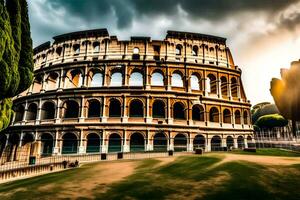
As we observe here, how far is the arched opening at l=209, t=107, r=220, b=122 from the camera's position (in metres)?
24.6

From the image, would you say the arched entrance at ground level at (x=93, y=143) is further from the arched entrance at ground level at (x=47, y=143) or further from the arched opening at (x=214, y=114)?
the arched opening at (x=214, y=114)

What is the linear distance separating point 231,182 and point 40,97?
2367cm

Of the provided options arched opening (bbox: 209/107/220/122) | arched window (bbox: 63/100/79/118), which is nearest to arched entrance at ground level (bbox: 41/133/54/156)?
arched window (bbox: 63/100/79/118)

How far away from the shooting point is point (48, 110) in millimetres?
24562

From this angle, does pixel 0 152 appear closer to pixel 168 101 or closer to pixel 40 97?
pixel 40 97

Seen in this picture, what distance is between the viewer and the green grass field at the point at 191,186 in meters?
6.42

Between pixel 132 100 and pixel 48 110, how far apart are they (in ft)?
37.1

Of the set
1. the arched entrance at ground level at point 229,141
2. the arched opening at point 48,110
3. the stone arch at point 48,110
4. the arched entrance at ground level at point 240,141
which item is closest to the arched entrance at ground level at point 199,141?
the arched entrance at ground level at point 229,141

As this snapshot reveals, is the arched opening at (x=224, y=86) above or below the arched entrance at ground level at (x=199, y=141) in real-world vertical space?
above

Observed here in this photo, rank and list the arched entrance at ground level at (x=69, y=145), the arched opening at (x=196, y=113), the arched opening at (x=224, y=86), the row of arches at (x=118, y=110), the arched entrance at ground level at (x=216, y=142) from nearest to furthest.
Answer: the arched entrance at ground level at (x=69, y=145) < the row of arches at (x=118, y=110) < the arched entrance at ground level at (x=216, y=142) < the arched opening at (x=196, y=113) < the arched opening at (x=224, y=86)

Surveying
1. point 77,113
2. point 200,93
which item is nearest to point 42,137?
point 77,113

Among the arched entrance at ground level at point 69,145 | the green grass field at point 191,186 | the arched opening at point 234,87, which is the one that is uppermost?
the arched opening at point 234,87

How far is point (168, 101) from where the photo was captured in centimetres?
2233

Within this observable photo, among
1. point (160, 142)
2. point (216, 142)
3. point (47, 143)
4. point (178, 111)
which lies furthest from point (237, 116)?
point (47, 143)
